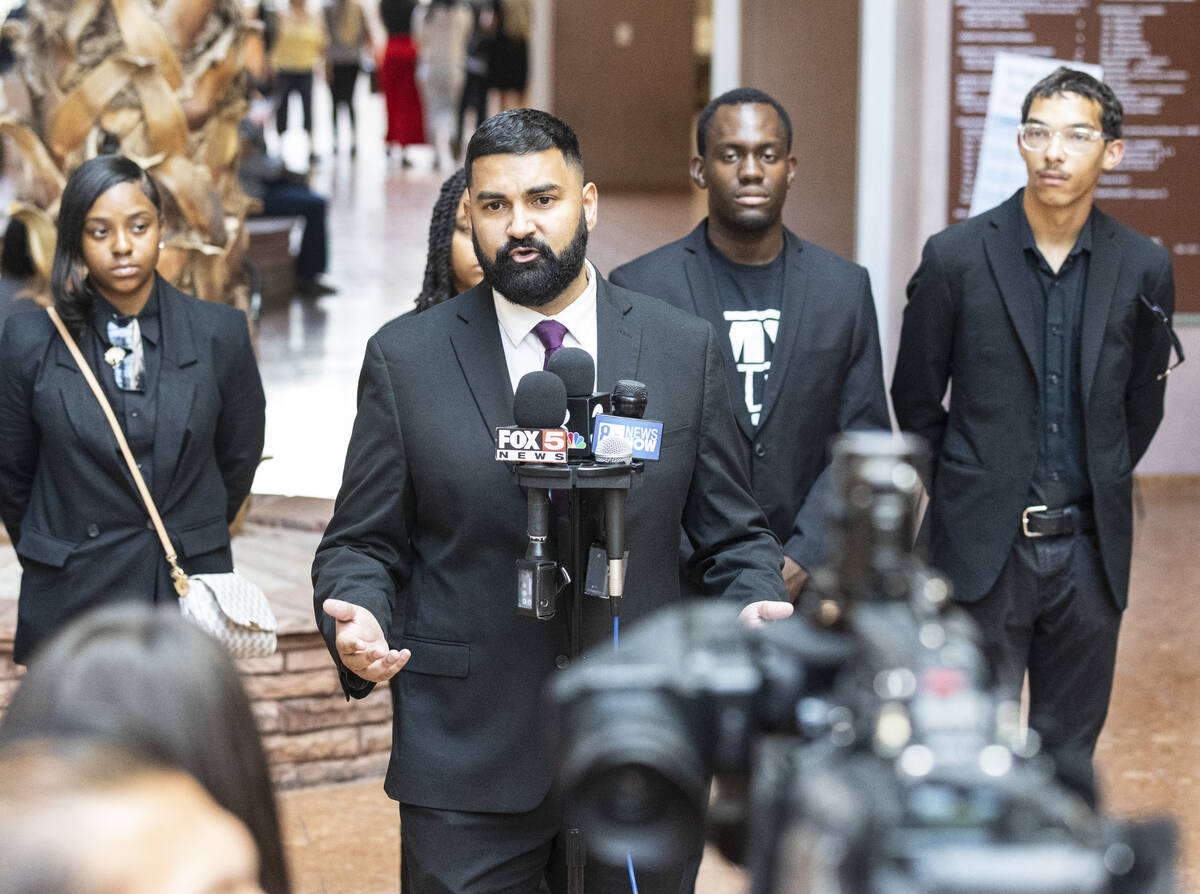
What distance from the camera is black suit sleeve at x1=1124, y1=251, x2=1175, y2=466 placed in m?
4.56

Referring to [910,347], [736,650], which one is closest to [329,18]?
[910,347]

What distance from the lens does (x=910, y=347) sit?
A: 15.7 ft

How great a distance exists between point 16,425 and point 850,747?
3.33 meters

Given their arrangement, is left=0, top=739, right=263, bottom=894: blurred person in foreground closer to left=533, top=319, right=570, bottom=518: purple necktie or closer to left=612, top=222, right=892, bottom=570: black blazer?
left=533, top=319, right=570, bottom=518: purple necktie

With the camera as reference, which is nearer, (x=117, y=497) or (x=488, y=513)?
(x=488, y=513)

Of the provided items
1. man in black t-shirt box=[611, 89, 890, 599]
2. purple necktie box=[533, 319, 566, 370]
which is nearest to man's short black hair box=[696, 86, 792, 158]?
man in black t-shirt box=[611, 89, 890, 599]

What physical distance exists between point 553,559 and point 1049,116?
7.31ft

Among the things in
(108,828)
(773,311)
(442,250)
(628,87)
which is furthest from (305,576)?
(628,87)

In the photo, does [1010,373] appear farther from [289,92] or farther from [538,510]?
[289,92]

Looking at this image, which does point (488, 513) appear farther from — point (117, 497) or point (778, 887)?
point (778, 887)

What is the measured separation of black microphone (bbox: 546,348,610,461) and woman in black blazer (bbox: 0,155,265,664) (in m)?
1.82

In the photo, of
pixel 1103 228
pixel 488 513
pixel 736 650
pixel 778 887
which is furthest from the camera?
pixel 1103 228

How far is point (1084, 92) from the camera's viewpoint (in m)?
4.45

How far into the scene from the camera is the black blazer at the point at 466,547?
10.3 ft
